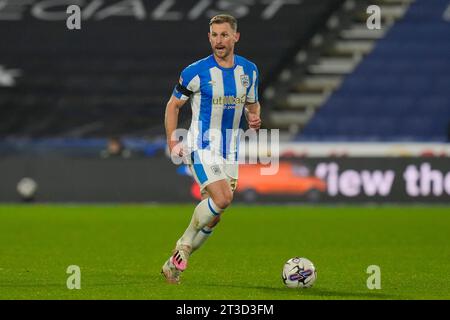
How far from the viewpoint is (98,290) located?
26.2 ft

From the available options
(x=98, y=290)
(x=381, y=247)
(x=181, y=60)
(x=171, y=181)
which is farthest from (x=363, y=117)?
(x=98, y=290)

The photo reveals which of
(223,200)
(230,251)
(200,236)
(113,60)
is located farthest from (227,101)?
(113,60)

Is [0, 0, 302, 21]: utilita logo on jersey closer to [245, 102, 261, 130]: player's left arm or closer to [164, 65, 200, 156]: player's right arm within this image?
[245, 102, 261, 130]: player's left arm

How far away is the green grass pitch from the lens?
8.08 metres

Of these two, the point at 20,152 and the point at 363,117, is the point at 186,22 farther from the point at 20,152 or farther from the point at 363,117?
the point at 20,152

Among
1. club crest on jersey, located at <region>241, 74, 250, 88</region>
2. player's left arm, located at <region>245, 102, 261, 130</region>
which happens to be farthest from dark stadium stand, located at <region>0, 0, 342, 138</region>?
club crest on jersey, located at <region>241, 74, 250, 88</region>

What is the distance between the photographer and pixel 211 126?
8.60 metres

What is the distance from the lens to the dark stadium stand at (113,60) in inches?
1011

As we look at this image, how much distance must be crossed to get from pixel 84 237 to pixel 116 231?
1.16 m

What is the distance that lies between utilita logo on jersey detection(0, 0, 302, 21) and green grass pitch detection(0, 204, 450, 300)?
8.25m

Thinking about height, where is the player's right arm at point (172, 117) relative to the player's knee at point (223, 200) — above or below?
above

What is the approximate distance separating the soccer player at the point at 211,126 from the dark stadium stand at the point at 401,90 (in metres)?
16.0

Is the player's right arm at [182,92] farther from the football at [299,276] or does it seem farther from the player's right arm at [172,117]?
the football at [299,276]

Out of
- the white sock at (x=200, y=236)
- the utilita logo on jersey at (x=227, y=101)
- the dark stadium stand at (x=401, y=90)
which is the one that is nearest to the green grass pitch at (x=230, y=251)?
the white sock at (x=200, y=236)
